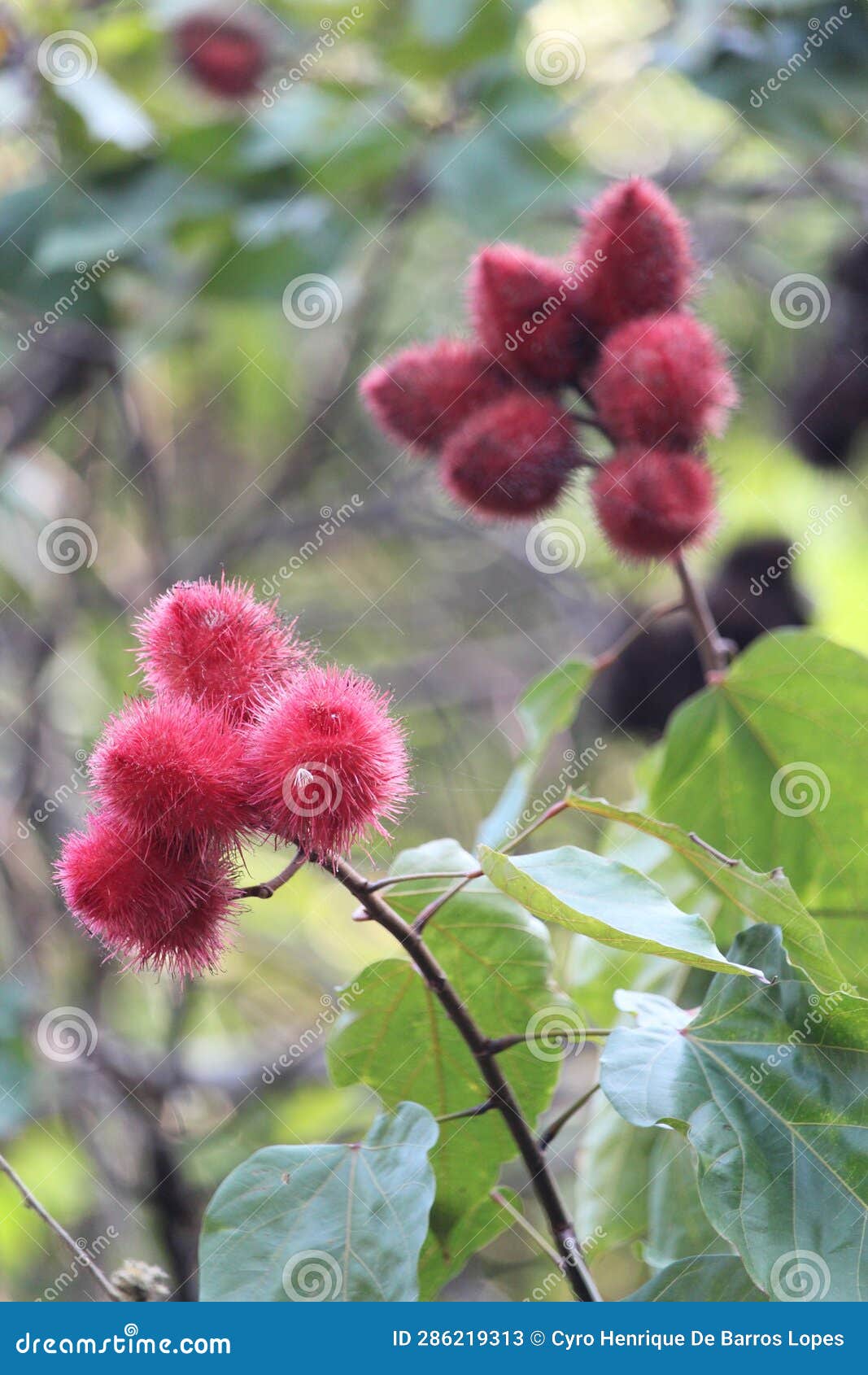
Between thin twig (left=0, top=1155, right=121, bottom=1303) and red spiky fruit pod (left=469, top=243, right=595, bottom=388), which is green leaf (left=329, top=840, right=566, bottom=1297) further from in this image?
red spiky fruit pod (left=469, top=243, right=595, bottom=388)

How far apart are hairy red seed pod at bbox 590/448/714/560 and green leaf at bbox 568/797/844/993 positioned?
1.35 feet

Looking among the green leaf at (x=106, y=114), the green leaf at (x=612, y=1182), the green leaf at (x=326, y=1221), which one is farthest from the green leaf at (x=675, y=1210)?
the green leaf at (x=106, y=114)

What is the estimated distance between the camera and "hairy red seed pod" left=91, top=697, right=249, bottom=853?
104cm

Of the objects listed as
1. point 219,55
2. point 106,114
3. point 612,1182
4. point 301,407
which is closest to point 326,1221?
point 612,1182

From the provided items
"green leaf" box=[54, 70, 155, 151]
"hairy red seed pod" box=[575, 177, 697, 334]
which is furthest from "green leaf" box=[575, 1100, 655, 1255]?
"green leaf" box=[54, 70, 155, 151]

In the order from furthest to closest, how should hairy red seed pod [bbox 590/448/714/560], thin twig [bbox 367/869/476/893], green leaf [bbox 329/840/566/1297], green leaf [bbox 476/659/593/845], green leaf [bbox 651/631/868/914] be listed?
green leaf [bbox 476/659/593/845] < green leaf [bbox 651/631/868/914] < hairy red seed pod [bbox 590/448/714/560] < green leaf [bbox 329/840/566/1297] < thin twig [bbox 367/869/476/893]

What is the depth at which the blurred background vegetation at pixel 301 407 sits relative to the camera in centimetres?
249

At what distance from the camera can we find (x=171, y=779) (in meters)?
1.03

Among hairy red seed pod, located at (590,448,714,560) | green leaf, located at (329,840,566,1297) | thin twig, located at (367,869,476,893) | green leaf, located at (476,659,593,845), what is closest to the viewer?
thin twig, located at (367,869,476,893)

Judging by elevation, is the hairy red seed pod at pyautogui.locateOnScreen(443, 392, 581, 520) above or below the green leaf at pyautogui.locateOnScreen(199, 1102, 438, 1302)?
above

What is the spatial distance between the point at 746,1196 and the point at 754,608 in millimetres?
1723

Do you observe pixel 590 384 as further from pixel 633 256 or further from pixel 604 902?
pixel 604 902

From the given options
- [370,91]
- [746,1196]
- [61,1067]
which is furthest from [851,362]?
[61,1067]

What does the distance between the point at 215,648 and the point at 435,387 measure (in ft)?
2.01
